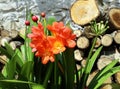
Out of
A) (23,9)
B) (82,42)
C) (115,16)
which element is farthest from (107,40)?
(23,9)

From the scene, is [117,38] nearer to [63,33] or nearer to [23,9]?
[63,33]

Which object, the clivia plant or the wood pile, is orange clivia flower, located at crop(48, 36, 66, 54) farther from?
the wood pile

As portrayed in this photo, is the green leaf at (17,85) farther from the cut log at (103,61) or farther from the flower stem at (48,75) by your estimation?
the cut log at (103,61)

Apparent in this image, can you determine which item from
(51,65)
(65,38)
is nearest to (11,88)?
(51,65)

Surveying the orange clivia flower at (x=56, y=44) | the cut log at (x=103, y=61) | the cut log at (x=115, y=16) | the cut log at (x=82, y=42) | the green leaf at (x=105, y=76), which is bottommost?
the cut log at (x=103, y=61)

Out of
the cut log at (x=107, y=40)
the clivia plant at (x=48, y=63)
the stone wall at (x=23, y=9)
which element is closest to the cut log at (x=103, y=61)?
the cut log at (x=107, y=40)
